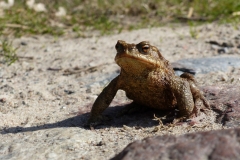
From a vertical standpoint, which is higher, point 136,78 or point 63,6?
point 63,6

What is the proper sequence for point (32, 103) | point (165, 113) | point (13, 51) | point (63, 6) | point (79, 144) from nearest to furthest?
Result: point (79, 144)
point (165, 113)
point (32, 103)
point (13, 51)
point (63, 6)

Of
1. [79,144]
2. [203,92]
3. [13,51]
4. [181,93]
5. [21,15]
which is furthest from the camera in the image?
[21,15]

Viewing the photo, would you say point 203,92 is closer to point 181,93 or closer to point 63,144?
point 181,93

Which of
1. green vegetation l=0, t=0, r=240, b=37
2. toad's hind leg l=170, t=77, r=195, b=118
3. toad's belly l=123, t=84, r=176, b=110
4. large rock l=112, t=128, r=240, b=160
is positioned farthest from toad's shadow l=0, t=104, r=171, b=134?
green vegetation l=0, t=0, r=240, b=37

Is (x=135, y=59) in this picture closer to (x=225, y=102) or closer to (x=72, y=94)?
(x=225, y=102)

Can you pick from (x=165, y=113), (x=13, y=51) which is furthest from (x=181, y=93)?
(x=13, y=51)

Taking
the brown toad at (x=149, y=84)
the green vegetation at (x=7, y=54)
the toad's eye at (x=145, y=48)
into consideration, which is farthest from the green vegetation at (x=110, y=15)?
the toad's eye at (x=145, y=48)

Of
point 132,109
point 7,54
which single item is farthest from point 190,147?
point 7,54

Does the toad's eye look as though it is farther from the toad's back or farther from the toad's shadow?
the toad's shadow
